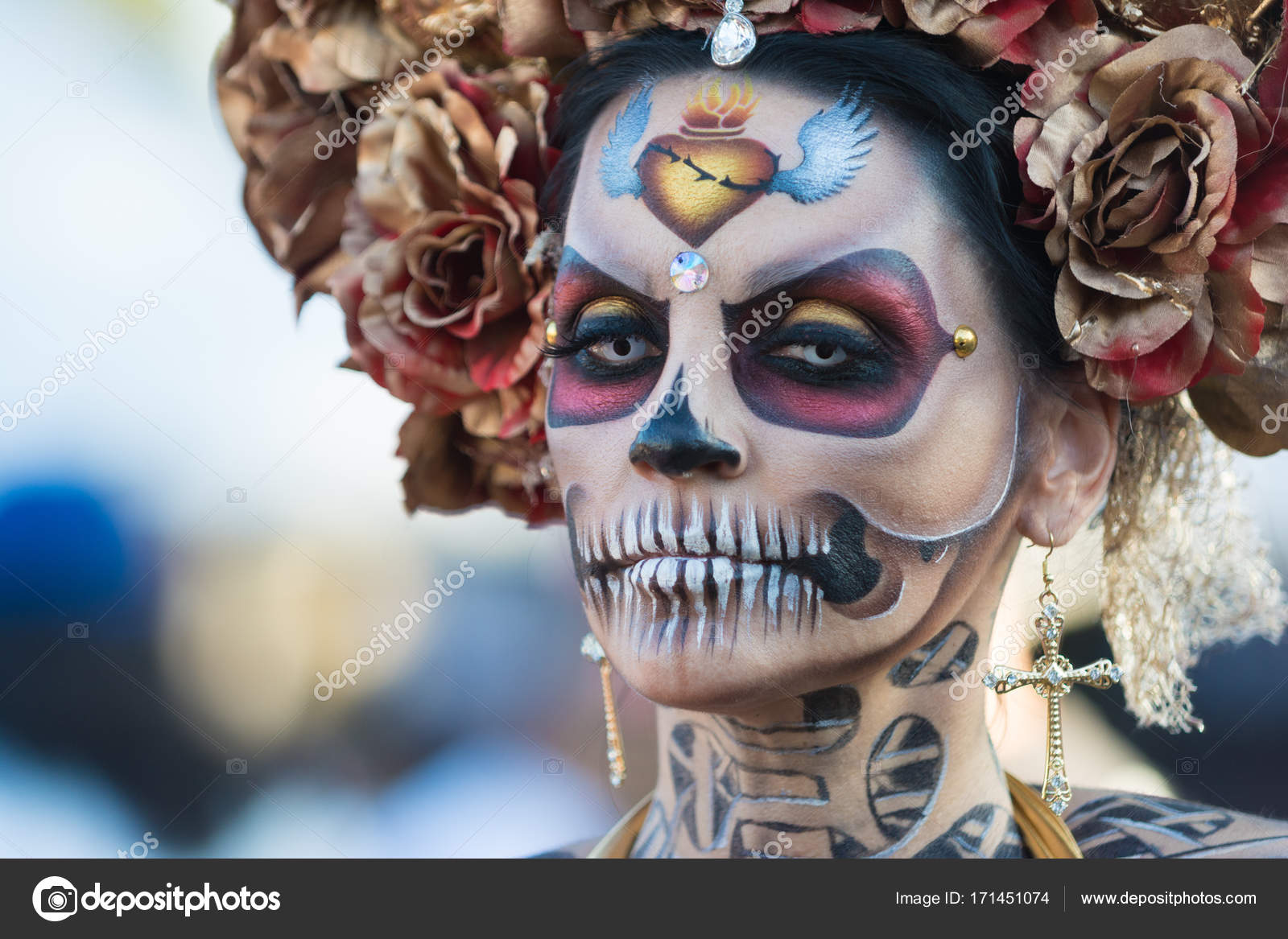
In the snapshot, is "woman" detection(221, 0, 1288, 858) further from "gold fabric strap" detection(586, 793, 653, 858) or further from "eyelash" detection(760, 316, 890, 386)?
"gold fabric strap" detection(586, 793, 653, 858)

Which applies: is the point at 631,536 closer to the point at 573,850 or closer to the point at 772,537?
the point at 772,537

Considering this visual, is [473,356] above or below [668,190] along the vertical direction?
below

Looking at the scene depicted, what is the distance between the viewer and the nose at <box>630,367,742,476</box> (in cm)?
229

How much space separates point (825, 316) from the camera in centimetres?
238

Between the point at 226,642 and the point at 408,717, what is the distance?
2.96 ft

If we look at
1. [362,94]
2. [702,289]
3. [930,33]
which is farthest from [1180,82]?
[362,94]

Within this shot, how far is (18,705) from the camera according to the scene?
5.64m

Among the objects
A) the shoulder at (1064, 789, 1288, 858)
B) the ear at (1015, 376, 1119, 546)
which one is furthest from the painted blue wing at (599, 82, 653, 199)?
the shoulder at (1064, 789, 1288, 858)

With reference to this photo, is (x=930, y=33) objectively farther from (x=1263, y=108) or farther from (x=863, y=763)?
(x=863, y=763)

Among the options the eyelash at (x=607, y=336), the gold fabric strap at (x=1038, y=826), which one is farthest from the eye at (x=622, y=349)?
the gold fabric strap at (x=1038, y=826)

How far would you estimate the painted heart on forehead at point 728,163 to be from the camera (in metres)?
2.44

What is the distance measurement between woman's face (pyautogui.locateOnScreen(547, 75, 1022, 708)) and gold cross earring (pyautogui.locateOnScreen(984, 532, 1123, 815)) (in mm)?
181

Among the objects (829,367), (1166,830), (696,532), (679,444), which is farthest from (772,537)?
(1166,830)

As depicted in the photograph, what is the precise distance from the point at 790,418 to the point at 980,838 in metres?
1.01
